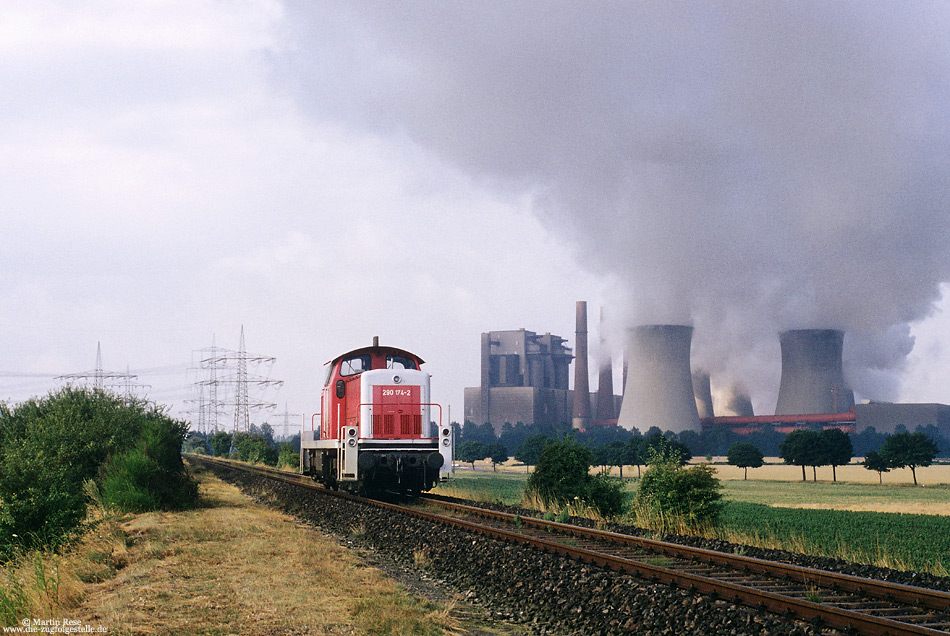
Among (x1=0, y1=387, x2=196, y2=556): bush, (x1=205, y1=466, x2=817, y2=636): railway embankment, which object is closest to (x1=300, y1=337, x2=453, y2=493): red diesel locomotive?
(x1=205, y1=466, x2=817, y2=636): railway embankment

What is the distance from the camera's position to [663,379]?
→ 340 feet

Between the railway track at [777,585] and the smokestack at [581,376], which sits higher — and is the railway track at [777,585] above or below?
below

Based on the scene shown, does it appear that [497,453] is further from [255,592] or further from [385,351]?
[255,592]

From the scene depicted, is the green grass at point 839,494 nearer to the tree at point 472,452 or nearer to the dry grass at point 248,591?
the dry grass at point 248,591

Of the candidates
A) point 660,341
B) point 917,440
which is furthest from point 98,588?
point 660,341

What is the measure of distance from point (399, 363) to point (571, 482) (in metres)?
5.70

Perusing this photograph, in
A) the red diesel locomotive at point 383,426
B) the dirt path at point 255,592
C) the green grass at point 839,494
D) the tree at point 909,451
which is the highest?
the red diesel locomotive at point 383,426

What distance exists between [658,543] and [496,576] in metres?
2.50

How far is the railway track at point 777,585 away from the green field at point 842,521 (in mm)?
2960

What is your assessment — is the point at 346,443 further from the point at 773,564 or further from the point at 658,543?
the point at 773,564

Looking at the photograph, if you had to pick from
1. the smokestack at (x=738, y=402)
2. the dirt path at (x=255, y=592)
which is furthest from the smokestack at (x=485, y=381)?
the dirt path at (x=255, y=592)

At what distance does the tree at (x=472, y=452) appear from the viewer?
4070 inches

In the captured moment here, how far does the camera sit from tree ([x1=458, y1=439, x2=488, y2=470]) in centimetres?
10338

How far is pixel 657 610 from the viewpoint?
8.02 metres
